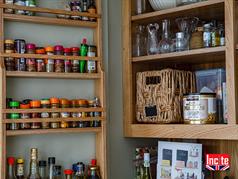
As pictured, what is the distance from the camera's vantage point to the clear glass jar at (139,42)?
222cm

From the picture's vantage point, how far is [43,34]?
2049 mm

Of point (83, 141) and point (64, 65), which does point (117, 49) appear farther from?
point (83, 141)

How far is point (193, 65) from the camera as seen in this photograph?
7.75ft

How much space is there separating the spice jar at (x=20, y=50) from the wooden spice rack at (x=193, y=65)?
0.56m

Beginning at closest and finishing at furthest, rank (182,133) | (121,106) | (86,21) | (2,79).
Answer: (2,79)
(182,133)
(86,21)
(121,106)

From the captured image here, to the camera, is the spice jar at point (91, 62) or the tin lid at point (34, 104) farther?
the spice jar at point (91, 62)

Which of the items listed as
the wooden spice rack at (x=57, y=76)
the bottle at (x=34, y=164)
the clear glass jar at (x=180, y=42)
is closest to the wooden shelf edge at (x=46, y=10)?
the wooden spice rack at (x=57, y=76)

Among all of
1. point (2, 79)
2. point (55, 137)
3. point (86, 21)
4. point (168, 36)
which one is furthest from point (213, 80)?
point (2, 79)

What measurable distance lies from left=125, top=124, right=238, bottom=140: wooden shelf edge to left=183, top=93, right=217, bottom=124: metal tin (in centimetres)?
4

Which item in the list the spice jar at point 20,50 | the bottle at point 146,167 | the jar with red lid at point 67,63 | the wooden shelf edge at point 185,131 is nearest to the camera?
A: the wooden shelf edge at point 185,131

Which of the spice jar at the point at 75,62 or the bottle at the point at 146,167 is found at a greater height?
the spice jar at the point at 75,62

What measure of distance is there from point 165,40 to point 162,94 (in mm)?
272

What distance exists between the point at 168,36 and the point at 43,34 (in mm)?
622

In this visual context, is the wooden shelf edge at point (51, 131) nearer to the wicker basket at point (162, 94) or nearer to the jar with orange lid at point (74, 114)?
the jar with orange lid at point (74, 114)
